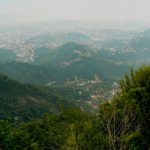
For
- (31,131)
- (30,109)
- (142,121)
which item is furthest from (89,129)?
(30,109)

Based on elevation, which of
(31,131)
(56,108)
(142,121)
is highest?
(142,121)

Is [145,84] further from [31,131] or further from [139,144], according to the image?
[31,131]

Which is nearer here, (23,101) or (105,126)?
(105,126)

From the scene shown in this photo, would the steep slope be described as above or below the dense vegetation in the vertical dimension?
below

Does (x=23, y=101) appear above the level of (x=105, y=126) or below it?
below
